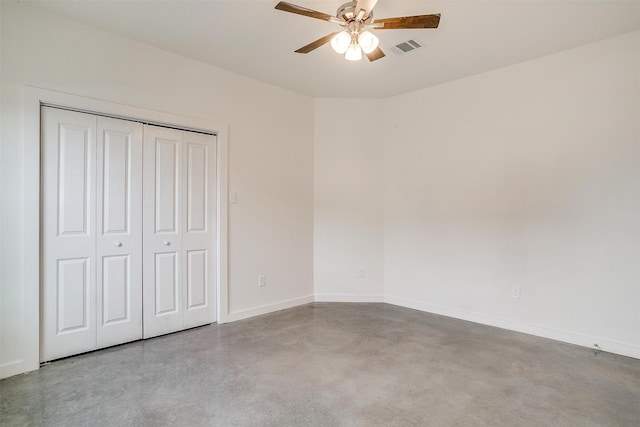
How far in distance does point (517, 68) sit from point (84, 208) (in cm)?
438

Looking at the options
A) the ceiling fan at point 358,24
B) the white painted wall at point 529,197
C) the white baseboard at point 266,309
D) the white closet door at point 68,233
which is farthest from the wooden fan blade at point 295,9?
the white baseboard at point 266,309

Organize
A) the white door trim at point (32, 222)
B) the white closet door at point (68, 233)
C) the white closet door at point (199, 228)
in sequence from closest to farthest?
the white door trim at point (32, 222)
the white closet door at point (68, 233)
the white closet door at point (199, 228)

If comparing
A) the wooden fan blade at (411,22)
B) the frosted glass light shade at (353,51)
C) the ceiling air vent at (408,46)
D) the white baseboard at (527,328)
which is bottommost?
the white baseboard at (527,328)

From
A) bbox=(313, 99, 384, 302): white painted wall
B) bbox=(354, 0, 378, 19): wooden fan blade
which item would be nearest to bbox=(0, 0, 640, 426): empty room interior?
bbox=(354, 0, 378, 19): wooden fan blade

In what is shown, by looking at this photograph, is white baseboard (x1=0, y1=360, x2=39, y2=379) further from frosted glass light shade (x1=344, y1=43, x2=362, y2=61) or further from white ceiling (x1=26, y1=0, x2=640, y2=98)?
frosted glass light shade (x1=344, y1=43, x2=362, y2=61)

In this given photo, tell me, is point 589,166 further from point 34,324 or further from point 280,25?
point 34,324

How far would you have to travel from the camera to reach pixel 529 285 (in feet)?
11.0

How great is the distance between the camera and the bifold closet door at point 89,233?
2.60 m

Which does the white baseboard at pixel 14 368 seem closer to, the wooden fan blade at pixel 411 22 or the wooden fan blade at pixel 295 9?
the wooden fan blade at pixel 295 9

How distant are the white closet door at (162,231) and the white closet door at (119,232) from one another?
7 centimetres

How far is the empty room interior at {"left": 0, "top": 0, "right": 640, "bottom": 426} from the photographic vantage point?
2.26 m

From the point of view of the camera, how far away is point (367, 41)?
221 cm

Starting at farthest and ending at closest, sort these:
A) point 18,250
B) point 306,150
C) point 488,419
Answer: point 306,150
point 18,250
point 488,419

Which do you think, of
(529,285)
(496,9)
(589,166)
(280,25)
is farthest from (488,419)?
(280,25)
